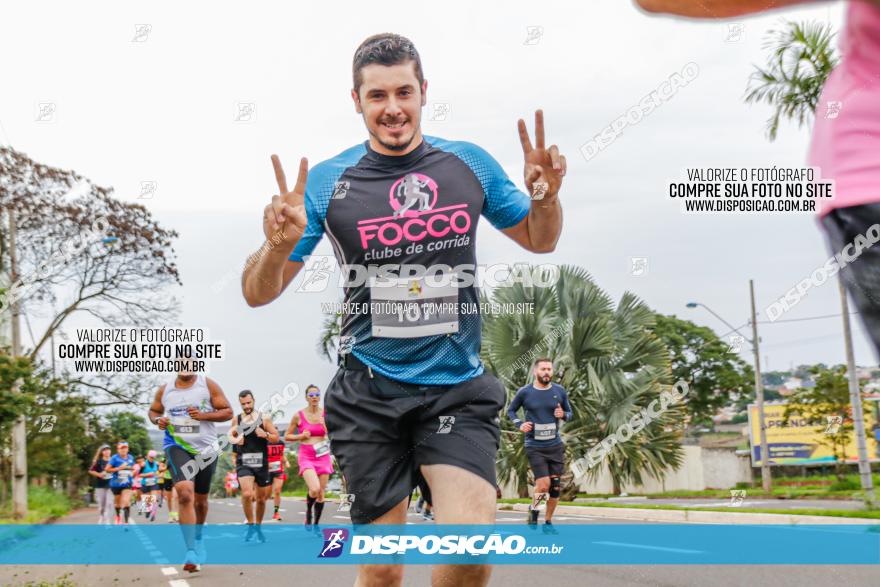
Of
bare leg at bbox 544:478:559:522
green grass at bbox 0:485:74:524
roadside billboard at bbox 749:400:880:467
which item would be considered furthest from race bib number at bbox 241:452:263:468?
roadside billboard at bbox 749:400:880:467

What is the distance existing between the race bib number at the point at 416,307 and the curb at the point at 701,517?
9701 millimetres

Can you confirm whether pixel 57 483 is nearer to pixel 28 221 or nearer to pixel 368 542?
pixel 28 221

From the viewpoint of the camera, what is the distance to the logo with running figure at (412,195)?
147 inches

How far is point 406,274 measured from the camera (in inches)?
145

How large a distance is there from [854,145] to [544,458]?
35.0 feet

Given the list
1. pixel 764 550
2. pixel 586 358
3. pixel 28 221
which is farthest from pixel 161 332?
pixel 764 550

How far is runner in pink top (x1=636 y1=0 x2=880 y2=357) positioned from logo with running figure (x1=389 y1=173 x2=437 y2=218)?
175 centimetres

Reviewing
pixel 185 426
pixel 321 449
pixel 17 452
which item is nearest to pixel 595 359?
pixel 321 449

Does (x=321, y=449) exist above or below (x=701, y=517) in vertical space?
above

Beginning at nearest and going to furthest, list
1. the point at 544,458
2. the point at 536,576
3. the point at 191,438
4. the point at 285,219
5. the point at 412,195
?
the point at 285,219 → the point at 412,195 → the point at 536,576 → the point at 191,438 → the point at 544,458

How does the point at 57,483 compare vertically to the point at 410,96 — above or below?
below

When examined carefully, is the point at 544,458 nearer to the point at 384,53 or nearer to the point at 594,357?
the point at 594,357

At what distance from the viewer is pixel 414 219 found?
3.70 metres

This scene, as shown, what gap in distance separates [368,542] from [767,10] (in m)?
2.25
